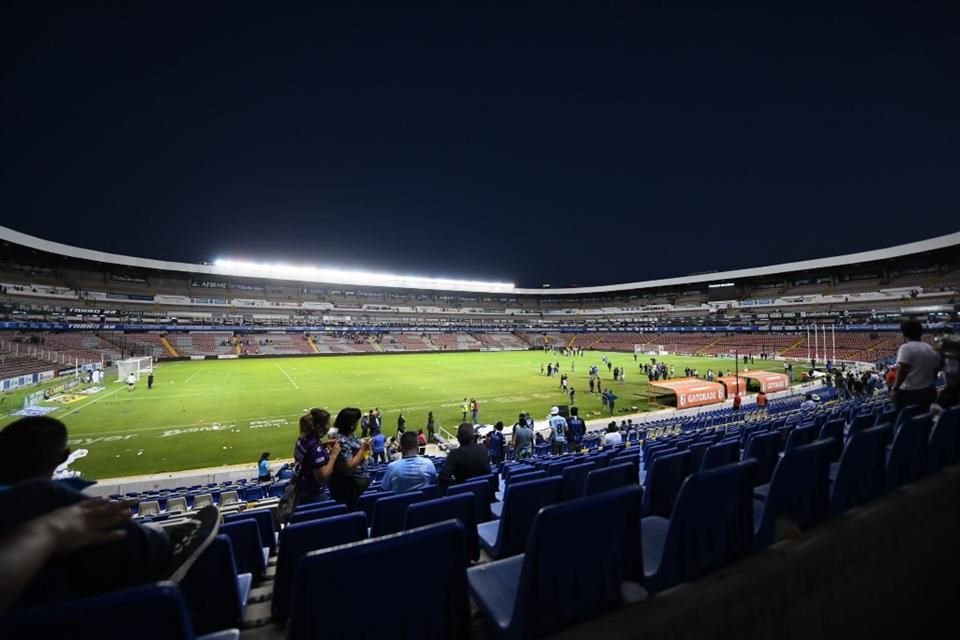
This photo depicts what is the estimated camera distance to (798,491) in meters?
2.57

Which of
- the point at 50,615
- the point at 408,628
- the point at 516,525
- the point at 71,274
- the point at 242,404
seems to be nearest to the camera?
the point at 50,615

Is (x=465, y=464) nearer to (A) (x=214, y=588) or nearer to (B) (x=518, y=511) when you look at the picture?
(B) (x=518, y=511)

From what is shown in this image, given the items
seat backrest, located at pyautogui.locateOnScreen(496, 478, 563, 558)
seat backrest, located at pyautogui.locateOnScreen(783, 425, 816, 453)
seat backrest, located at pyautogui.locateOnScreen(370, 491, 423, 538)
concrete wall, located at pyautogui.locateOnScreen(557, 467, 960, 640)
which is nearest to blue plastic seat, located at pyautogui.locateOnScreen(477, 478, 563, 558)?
seat backrest, located at pyautogui.locateOnScreen(496, 478, 563, 558)

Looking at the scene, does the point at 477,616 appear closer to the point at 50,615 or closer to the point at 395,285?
the point at 50,615

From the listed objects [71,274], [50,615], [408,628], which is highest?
[71,274]

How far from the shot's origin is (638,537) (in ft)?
6.40

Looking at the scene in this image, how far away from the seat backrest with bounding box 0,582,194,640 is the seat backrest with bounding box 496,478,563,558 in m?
2.30

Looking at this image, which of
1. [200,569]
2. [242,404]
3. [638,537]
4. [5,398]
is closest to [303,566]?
[200,569]

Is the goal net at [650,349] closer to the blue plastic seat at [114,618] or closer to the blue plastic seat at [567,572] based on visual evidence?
the blue plastic seat at [567,572]

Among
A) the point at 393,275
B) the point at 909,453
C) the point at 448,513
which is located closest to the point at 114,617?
the point at 448,513

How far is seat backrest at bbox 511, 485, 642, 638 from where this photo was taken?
1.62 metres

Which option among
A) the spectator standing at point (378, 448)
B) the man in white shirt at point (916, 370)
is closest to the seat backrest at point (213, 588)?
the man in white shirt at point (916, 370)

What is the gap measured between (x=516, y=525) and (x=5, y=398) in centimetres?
3763

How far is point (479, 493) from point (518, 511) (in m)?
1.33
